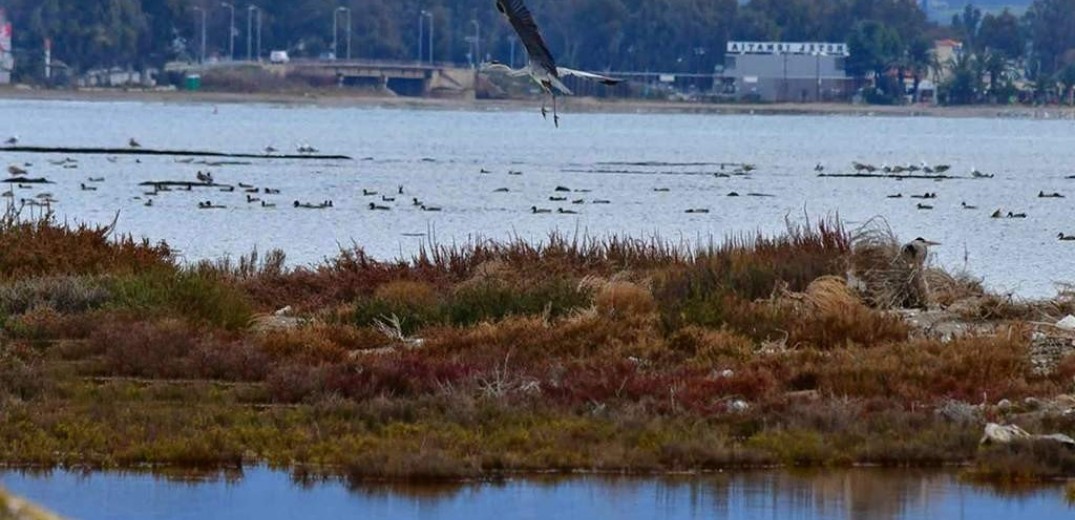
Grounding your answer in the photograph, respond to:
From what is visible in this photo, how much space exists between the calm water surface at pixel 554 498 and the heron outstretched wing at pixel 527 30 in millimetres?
4981

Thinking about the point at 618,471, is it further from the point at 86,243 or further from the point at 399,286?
the point at 86,243

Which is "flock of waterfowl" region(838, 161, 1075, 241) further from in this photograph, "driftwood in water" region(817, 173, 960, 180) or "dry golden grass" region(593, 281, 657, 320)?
"dry golden grass" region(593, 281, 657, 320)

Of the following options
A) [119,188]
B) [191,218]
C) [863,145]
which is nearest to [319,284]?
[191,218]

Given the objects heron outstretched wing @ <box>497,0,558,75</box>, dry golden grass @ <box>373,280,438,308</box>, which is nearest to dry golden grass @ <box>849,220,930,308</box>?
dry golden grass @ <box>373,280,438,308</box>

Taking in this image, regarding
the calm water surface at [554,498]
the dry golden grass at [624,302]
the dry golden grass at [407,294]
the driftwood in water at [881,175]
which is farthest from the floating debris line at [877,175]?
the calm water surface at [554,498]

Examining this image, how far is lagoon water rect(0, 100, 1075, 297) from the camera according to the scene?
45469 mm

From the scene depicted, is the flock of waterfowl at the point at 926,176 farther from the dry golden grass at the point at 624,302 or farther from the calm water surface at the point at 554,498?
the calm water surface at the point at 554,498

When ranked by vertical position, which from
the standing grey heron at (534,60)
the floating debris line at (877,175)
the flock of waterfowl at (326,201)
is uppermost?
the standing grey heron at (534,60)

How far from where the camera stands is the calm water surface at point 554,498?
42.5 feet

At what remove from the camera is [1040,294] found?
31984mm

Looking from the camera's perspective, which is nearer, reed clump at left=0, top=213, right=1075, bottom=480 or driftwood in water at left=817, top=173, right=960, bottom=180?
reed clump at left=0, top=213, right=1075, bottom=480

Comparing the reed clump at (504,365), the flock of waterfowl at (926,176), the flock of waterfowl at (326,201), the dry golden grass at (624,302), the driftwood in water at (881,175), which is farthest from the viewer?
the driftwood in water at (881,175)

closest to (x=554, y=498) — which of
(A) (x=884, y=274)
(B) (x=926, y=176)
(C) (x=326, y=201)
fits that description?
(A) (x=884, y=274)

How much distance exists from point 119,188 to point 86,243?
38658 millimetres
